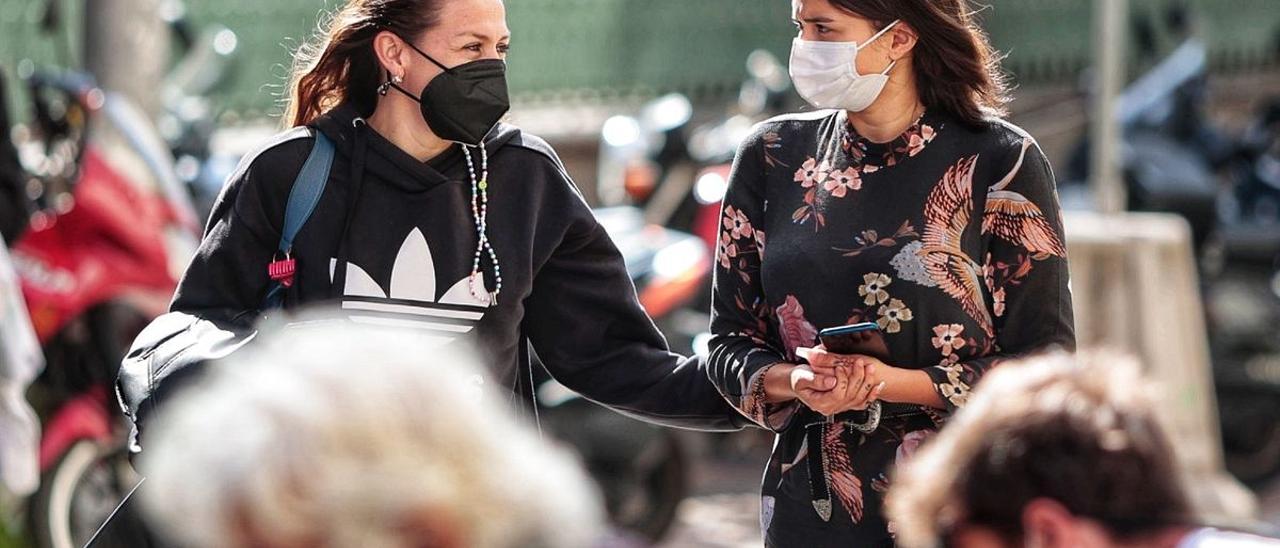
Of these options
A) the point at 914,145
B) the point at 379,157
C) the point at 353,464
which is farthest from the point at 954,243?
the point at 353,464

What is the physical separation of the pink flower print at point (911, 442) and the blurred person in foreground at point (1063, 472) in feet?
3.74

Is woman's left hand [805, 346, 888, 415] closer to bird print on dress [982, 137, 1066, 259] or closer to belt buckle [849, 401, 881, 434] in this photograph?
belt buckle [849, 401, 881, 434]

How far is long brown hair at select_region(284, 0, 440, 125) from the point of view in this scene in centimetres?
322

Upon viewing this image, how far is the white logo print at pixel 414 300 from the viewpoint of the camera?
310 cm

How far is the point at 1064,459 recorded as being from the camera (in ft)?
6.04

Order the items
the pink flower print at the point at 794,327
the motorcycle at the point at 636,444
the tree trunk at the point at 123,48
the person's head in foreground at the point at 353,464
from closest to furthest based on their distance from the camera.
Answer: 1. the person's head in foreground at the point at 353,464
2. the pink flower print at the point at 794,327
3. the motorcycle at the point at 636,444
4. the tree trunk at the point at 123,48

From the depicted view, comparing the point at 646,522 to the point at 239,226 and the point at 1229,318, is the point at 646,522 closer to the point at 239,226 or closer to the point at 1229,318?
the point at 1229,318

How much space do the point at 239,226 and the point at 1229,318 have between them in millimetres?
5674

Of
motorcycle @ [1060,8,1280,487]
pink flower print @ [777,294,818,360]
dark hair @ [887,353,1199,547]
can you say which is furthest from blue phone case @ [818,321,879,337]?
motorcycle @ [1060,8,1280,487]

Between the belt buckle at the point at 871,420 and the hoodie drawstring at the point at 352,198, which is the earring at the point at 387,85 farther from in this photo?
the belt buckle at the point at 871,420

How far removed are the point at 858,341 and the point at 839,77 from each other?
455 millimetres

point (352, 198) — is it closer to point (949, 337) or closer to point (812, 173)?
point (812, 173)

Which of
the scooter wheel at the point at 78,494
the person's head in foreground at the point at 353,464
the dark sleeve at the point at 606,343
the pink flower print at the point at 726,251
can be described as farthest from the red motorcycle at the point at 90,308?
the person's head in foreground at the point at 353,464

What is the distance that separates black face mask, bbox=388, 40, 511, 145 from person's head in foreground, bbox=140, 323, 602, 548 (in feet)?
4.78
